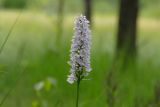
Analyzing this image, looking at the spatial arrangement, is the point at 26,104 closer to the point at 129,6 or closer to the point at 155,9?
the point at 129,6

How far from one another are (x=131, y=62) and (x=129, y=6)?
136cm

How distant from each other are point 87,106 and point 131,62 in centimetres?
257

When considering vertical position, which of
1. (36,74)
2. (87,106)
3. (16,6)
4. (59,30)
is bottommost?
(87,106)

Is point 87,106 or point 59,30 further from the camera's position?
point 59,30

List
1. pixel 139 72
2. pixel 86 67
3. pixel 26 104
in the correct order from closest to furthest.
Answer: pixel 86 67 < pixel 26 104 < pixel 139 72

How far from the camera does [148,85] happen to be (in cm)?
842

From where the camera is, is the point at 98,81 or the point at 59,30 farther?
the point at 59,30

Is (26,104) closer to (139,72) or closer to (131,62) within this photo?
(131,62)

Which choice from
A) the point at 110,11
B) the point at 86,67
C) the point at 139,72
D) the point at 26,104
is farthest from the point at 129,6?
the point at 110,11

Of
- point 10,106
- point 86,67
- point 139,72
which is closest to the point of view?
point 86,67

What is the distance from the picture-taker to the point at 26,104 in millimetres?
7504

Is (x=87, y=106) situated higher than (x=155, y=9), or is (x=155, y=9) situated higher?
(x=155, y=9)

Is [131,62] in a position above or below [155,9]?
below

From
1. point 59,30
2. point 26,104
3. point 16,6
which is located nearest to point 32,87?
point 26,104
